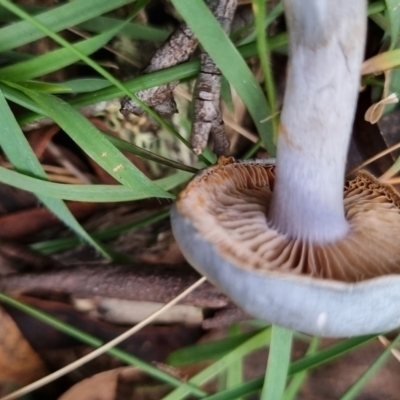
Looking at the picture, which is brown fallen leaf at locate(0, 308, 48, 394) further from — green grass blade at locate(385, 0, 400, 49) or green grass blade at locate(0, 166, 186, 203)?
green grass blade at locate(385, 0, 400, 49)

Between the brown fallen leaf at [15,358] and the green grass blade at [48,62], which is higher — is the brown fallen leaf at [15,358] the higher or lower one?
the lower one

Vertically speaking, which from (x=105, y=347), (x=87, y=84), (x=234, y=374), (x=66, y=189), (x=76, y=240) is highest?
(x=87, y=84)

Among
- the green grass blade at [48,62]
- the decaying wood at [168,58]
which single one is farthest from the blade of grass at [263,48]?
the green grass blade at [48,62]

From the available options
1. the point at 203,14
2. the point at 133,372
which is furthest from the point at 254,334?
the point at 203,14

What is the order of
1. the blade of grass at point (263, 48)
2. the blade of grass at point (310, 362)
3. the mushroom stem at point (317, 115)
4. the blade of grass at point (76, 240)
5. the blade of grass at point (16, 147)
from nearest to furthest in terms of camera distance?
the mushroom stem at point (317, 115) → the blade of grass at point (263, 48) → the blade of grass at point (16, 147) → the blade of grass at point (310, 362) → the blade of grass at point (76, 240)

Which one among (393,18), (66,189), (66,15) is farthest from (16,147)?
(393,18)

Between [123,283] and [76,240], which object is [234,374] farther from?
[76,240]

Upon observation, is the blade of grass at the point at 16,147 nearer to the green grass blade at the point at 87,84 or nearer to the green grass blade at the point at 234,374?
the green grass blade at the point at 87,84
